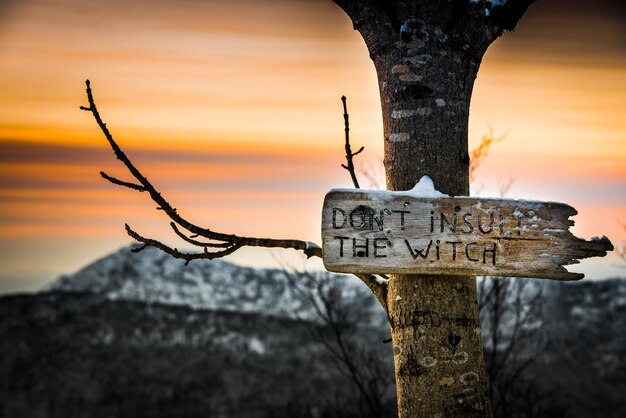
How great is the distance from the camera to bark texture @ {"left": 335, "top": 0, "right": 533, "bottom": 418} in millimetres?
2264

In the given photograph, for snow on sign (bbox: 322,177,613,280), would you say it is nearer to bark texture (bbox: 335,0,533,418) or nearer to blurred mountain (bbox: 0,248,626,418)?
bark texture (bbox: 335,0,533,418)

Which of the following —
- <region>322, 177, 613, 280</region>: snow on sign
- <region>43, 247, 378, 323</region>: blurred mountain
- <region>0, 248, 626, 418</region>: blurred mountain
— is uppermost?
<region>322, 177, 613, 280</region>: snow on sign

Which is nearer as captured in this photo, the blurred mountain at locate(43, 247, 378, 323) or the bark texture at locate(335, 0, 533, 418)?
the bark texture at locate(335, 0, 533, 418)

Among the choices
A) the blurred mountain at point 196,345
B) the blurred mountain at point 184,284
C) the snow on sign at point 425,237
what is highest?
the snow on sign at point 425,237

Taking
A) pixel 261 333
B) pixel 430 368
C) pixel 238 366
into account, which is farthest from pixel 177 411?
pixel 430 368

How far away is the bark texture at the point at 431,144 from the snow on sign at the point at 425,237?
125 millimetres

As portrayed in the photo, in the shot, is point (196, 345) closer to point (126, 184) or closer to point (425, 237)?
point (126, 184)

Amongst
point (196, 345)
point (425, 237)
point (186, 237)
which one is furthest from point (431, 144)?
point (196, 345)

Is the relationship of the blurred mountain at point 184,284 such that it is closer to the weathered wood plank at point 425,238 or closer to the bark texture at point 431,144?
the bark texture at point 431,144

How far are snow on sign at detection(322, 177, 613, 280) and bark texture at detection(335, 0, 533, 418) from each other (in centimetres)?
12

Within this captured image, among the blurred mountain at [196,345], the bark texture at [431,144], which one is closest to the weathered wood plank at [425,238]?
the bark texture at [431,144]

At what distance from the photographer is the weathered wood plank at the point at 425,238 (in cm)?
219

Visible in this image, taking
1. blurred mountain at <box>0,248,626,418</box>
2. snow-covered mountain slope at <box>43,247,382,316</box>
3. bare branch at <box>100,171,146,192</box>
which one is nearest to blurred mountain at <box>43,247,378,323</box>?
snow-covered mountain slope at <box>43,247,382,316</box>

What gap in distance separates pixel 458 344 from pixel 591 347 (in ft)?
155
